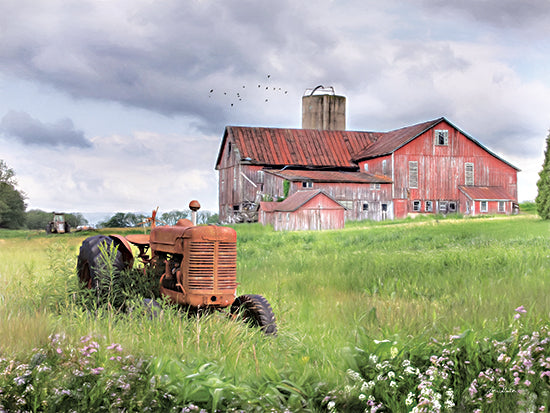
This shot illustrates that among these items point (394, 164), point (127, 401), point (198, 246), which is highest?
point (394, 164)

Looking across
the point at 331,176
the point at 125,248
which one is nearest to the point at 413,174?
the point at 331,176

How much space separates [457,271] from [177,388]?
7.57 meters

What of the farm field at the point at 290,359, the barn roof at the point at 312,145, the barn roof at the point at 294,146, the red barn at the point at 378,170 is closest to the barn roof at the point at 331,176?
the red barn at the point at 378,170

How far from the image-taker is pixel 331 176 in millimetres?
36188

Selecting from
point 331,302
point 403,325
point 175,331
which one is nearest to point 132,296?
point 175,331

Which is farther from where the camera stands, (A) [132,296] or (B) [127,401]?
(A) [132,296]

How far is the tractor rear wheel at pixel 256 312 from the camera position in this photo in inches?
237

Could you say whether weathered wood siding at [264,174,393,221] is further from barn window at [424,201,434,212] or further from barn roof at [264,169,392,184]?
barn window at [424,201,434,212]

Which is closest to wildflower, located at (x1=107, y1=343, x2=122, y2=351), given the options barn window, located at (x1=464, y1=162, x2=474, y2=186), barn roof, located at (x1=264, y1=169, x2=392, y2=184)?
barn roof, located at (x1=264, y1=169, x2=392, y2=184)

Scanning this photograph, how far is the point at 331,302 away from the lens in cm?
780

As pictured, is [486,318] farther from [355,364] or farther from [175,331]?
[175,331]

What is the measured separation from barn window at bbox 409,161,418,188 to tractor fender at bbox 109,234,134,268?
32667mm

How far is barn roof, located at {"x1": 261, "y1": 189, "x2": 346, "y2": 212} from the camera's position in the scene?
101 feet

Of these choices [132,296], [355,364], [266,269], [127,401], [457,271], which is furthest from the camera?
[266,269]
